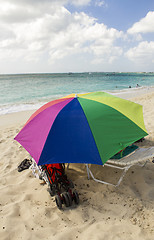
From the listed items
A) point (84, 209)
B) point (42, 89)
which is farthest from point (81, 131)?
point (42, 89)

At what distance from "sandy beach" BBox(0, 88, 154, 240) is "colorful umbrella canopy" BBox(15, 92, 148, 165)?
37.2 inches

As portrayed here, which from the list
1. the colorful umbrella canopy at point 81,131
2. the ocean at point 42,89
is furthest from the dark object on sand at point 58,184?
the ocean at point 42,89

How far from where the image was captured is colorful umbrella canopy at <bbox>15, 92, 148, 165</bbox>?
2.34 metres

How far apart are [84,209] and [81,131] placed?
50.1 inches

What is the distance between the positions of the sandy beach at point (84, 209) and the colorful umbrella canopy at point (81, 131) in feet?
3.10

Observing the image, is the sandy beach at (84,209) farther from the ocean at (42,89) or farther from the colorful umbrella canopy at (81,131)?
the ocean at (42,89)

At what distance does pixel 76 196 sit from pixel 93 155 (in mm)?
888

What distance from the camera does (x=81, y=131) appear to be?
2504mm

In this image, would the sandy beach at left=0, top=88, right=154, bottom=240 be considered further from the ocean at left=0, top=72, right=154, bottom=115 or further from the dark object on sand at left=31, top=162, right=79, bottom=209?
the ocean at left=0, top=72, right=154, bottom=115

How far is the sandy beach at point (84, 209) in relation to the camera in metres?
2.22

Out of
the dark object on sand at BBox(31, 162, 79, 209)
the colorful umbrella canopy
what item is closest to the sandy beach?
the dark object on sand at BBox(31, 162, 79, 209)

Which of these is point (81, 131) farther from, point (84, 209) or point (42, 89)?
point (42, 89)

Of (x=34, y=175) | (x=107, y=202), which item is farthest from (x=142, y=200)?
(x=34, y=175)


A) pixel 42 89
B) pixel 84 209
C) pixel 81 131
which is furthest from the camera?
pixel 42 89
